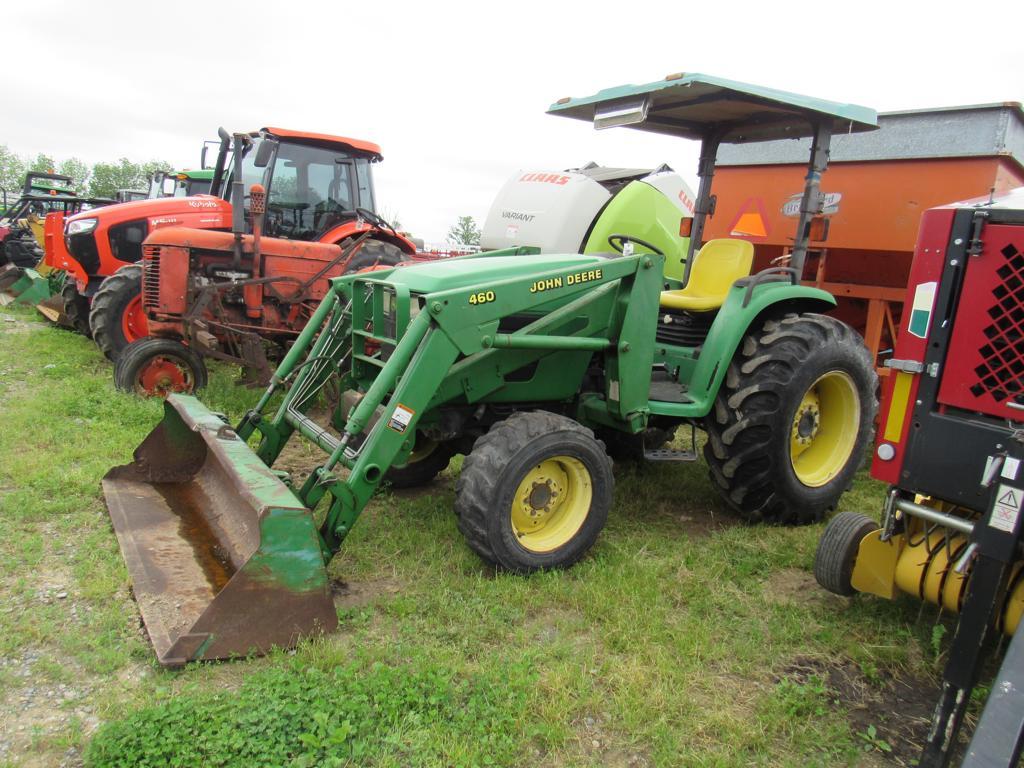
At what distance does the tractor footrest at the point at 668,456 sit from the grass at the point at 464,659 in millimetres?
432

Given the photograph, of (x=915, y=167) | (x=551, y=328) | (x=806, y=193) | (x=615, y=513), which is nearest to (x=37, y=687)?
(x=551, y=328)

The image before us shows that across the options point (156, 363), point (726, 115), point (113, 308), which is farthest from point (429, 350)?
point (113, 308)

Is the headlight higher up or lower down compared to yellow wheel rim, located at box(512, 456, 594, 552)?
higher up

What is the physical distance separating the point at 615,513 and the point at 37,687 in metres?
2.97

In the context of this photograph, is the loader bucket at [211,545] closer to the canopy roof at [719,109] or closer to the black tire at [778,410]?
the black tire at [778,410]

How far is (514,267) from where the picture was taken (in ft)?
12.8

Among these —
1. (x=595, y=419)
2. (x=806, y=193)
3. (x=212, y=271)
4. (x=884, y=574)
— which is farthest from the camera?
(x=212, y=271)

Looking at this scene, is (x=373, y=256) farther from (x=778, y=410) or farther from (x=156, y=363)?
(x=778, y=410)

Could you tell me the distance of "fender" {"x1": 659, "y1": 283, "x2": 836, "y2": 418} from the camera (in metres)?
4.09

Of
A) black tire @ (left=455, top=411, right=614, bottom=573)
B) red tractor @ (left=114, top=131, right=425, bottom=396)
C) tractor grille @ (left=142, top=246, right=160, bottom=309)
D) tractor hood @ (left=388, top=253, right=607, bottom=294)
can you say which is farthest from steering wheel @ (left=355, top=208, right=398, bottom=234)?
black tire @ (left=455, top=411, right=614, bottom=573)

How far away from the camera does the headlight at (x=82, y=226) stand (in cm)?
813

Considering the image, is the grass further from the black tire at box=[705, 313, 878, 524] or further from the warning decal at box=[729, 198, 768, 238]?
the warning decal at box=[729, 198, 768, 238]

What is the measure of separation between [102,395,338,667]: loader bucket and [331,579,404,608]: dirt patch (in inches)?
12.4

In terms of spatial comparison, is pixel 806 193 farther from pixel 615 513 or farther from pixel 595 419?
pixel 615 513
